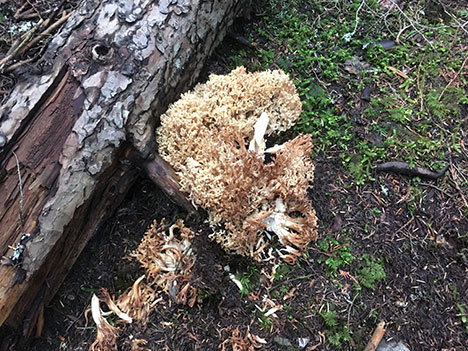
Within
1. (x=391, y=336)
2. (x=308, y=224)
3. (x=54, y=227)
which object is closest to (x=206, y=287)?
(x=308, y=224)

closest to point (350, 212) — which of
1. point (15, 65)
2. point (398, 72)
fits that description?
point (398, 72)

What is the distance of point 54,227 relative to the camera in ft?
9.66

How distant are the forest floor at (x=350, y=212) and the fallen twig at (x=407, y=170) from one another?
0.13 feet

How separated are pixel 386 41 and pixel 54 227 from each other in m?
3.92

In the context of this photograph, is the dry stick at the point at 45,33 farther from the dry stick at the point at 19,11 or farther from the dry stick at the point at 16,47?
the dry stick at the point at 19,11

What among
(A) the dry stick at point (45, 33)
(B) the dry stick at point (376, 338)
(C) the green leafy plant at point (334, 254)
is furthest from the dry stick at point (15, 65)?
(B) the dry stick at point (376, 338)

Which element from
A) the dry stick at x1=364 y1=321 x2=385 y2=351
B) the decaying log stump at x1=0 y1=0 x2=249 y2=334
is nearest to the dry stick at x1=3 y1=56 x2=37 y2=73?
the decaying log stump at x1=0 y1=0 x2=249 y2=334

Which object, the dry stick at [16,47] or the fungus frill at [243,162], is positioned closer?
the fungus frill at [243,162]

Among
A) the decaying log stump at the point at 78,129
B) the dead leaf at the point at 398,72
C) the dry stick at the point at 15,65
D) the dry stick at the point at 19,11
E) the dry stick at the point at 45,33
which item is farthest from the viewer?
the dead leaf at the point at 398,72

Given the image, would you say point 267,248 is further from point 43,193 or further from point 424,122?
point 424,122

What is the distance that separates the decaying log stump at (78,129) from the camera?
2896 millimetres

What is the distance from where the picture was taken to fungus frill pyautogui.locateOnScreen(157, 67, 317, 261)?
10.3 feet

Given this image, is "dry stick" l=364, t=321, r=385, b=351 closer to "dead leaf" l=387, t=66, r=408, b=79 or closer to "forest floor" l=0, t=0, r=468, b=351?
"forest floor" l=0, t=0, r=468, b=351

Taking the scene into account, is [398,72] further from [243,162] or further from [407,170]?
[243,162]
